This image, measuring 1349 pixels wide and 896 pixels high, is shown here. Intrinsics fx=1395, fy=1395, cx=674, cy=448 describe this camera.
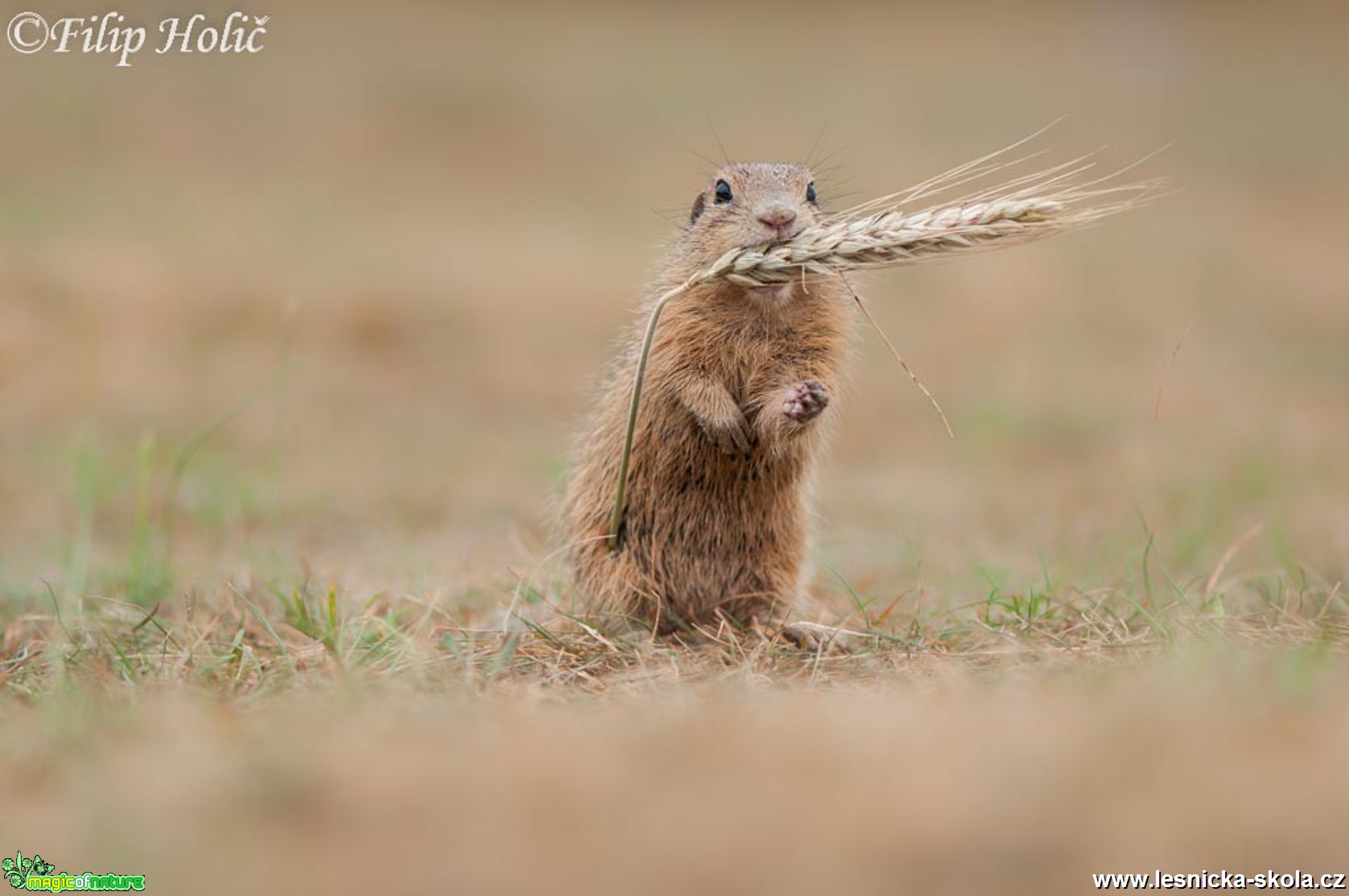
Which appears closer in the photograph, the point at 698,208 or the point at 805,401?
the point at 805,401

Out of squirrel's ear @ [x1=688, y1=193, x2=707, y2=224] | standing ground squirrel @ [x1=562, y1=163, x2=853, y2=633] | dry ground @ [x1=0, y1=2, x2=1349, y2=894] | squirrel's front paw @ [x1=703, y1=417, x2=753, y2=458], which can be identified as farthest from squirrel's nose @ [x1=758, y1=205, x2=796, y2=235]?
dry ground @ [x1=0, y1=2, x2=1349, y2=894]

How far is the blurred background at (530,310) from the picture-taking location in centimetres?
748

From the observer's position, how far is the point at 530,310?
1287 centimetres

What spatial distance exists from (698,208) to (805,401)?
1.28 m

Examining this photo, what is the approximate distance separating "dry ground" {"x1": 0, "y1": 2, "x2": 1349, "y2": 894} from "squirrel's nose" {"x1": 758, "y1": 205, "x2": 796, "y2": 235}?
1.04m

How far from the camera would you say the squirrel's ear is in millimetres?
5456

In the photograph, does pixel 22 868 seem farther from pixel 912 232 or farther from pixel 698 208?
pixel 698 208

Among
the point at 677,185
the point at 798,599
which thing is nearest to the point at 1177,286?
the point at 677,185

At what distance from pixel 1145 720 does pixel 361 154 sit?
16.8m

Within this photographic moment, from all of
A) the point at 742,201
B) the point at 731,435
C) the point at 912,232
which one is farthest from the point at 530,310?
the point at 912,232

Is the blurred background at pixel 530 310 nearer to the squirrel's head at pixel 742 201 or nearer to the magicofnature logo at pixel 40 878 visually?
the squirrel's head at pixel 742 201

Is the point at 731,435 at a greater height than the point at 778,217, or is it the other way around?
the point at 778,217

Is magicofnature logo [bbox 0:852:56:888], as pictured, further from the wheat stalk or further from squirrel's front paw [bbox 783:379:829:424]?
squirrel's front paw [bbox 783:379:829:424]

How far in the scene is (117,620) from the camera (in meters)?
4.77
